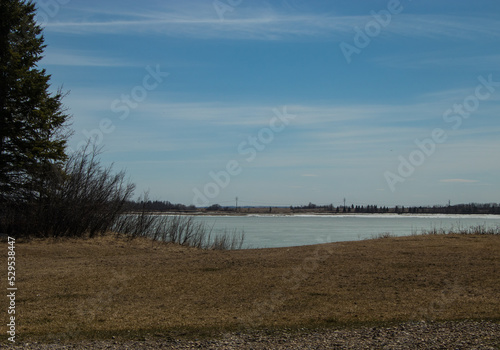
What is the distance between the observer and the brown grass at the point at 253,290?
26.8 feet

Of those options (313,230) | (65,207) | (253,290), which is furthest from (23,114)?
(313,230)

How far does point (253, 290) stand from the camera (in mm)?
10953

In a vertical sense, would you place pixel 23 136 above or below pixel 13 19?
below

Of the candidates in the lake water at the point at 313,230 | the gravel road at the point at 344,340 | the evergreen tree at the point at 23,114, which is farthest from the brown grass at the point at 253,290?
the lake water at the point at 313,230

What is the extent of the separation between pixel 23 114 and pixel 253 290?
16.0m

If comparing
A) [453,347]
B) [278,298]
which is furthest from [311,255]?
[453,347]

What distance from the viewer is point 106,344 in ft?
22.1

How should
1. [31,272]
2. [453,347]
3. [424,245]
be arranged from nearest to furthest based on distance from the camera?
1. [453,347]
2. [31,272]
3. [424,245]

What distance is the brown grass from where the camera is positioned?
816 cm

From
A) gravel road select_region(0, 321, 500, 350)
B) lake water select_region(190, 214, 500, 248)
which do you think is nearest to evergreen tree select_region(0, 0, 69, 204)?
lake water select_region(190, 214, 500, 248)

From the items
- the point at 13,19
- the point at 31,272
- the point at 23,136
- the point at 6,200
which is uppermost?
the point at 13,19

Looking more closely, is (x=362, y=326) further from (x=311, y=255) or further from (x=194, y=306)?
(x=311, y=255)

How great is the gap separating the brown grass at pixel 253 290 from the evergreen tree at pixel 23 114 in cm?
585

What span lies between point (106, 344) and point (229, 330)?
1862mm
